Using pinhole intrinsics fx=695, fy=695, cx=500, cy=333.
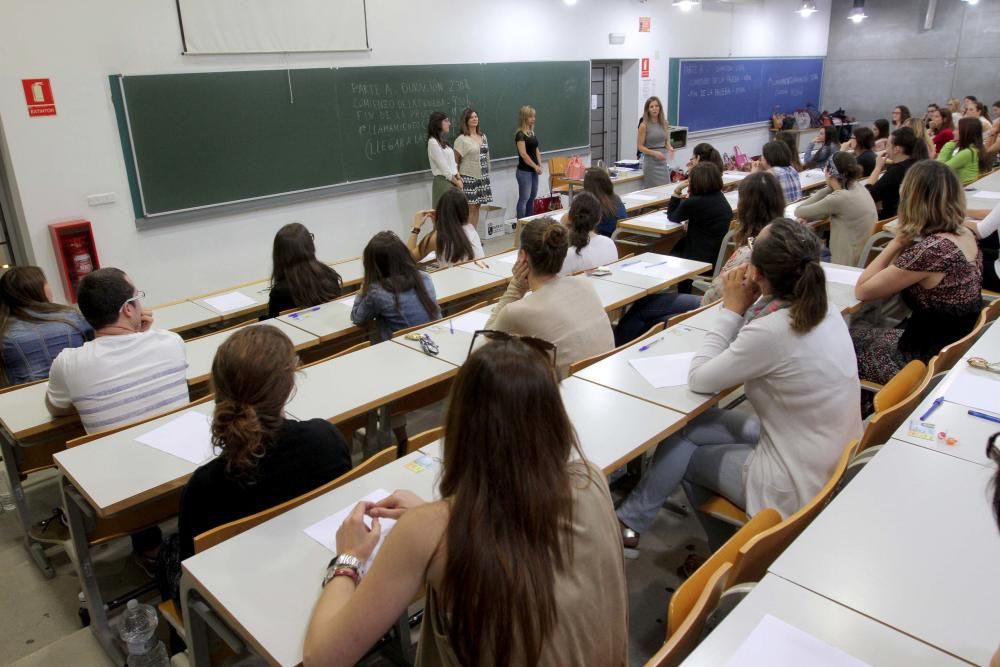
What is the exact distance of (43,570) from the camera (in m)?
3.00

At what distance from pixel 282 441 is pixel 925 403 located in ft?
7.02

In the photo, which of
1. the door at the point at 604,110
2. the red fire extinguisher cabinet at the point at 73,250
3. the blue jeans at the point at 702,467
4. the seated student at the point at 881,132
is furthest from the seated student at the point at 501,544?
the door at the point at 604,110

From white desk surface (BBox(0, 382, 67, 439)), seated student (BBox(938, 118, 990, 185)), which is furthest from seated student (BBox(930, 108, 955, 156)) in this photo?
white desk surface (BBox(0, 382, 67, 439))

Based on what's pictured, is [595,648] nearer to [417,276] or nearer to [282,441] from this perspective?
[282,441]

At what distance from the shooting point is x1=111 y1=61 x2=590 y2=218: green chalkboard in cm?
552

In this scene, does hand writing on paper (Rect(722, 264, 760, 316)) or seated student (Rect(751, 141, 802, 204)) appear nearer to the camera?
hand writing on paper (Rect(722, 264, 760, 316))

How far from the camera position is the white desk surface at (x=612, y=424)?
2227mm

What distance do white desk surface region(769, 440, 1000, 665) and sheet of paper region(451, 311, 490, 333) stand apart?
191cm

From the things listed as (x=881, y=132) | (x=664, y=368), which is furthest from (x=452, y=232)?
(x=881, y=132)

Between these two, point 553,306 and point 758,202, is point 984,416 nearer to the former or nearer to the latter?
point 553,306

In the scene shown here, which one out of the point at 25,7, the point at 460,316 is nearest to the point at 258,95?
the point at 25,7

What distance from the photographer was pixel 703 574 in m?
1.62

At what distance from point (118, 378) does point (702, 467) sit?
86.2 inches

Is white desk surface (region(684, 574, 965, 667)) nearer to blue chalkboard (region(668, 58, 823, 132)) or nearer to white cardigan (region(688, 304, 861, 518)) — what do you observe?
white cardigan (region(688, 304, 861, 518))
